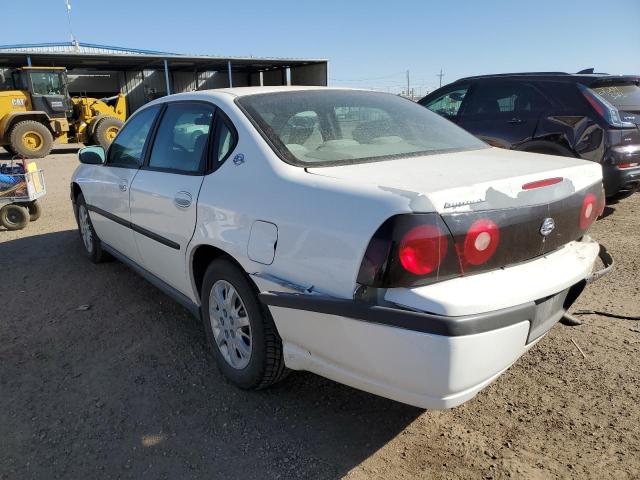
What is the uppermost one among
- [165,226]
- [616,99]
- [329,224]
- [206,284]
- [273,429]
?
[616,99]

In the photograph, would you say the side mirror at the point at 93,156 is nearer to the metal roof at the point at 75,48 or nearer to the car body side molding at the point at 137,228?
the car body side molding at the point at 137,228

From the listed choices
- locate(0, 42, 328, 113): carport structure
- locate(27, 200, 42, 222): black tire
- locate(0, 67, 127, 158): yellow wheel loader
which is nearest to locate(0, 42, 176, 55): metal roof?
locate(0, 42, 328, 113): carport structure

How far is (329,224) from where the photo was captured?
6.15 feet

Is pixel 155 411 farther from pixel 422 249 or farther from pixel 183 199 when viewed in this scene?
pixel 422 249

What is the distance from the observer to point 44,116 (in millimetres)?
15375

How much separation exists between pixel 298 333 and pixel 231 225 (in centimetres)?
63

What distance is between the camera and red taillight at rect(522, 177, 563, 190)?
193 cm

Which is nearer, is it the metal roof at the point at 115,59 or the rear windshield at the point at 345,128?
the rear windshield at the point at 345,128

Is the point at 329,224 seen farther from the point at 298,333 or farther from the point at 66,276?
the point at 66,276

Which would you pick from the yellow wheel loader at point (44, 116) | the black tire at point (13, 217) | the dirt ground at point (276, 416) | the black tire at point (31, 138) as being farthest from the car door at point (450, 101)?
the black tire at point (31, 138)

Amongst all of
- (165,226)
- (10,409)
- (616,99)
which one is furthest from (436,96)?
(10,409)

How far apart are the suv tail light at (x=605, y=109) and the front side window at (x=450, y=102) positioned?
4.95 feet

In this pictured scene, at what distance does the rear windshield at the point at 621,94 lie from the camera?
18.0ft

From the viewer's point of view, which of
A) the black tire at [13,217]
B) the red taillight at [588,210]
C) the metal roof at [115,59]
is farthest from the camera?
the metal roof at [115,59]
